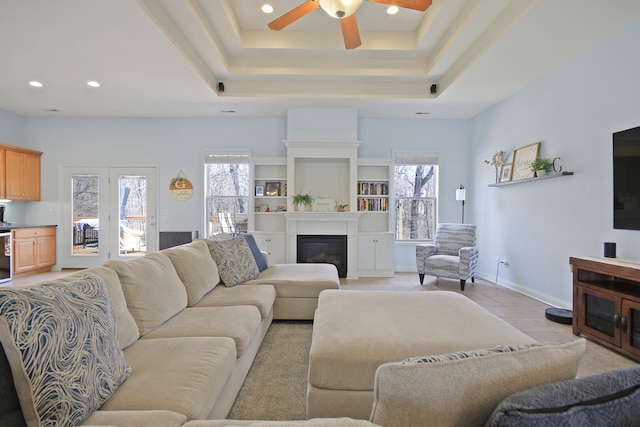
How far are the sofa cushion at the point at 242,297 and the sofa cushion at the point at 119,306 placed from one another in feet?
2.61

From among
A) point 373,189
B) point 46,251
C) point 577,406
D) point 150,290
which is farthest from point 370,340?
point 46,251

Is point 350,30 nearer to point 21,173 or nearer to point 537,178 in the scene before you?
point 537,178

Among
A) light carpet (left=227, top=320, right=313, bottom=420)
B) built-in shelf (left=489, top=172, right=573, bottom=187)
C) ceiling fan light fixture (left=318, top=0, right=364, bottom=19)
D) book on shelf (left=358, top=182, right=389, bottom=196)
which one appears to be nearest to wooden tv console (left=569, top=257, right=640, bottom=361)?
built-in shelf (left=489, top=172, right=573, bottom=187)

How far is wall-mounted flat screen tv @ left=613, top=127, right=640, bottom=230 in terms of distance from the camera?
286 centimetres

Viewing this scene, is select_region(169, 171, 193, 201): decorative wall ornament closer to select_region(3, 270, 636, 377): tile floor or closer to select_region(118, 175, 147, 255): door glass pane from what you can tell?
select_region(118, 175, 147, 255): door glass pane

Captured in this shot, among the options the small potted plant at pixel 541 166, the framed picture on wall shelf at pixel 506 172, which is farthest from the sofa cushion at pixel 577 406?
the framed picture on wall shelf at pixel 506 172

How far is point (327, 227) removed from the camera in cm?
562

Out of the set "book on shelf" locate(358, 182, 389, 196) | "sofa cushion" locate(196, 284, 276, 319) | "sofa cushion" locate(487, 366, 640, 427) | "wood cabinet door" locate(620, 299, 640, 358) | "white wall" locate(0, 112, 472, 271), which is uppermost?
"white wall" locate(0, 112, 472, 271)

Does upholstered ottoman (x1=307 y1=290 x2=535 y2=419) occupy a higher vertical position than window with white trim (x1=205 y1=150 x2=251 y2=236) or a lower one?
lower

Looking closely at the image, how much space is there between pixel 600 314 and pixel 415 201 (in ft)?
11.9

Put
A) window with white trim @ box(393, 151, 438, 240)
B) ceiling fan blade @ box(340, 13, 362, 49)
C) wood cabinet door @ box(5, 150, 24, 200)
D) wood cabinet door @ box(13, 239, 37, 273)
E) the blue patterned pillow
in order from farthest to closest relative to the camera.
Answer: window with white trim @ box(393, 151, 438, 240) → wood cabinet door @ box(5, 150, 24, 200) → wood cabinet door @ box(13, 239, 37, 273) → ceiling fan blade @ box(340, 13, 362, 49) → the blue patterned pillow

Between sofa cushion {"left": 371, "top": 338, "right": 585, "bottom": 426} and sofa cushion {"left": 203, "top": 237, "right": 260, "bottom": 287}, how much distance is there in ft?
8.51

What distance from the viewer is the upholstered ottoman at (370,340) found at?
5.28ft

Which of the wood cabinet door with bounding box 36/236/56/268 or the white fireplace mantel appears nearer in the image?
the white fireplace mantel
